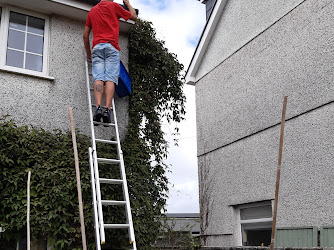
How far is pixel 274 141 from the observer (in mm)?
6582

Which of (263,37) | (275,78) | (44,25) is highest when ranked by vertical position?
(263,37)

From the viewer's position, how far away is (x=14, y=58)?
5.10m

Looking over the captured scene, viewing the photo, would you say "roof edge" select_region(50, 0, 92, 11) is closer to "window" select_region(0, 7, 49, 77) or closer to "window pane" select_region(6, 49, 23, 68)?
"window" select_region(0, 7, 49, 77)

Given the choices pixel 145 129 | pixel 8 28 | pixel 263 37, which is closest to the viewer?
pixel 8 28

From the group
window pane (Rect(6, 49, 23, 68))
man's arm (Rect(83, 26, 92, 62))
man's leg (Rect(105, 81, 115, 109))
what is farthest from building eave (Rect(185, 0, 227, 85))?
window pane (Rect(6, 49, 23, 68))

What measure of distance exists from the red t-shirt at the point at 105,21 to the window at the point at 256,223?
3858 mm

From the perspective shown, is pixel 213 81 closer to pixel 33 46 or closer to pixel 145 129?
pixel 145 129

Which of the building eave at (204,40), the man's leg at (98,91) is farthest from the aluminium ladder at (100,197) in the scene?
the building eave at (204,40)

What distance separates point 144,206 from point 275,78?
3314 millimetres

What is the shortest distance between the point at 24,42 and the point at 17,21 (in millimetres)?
319

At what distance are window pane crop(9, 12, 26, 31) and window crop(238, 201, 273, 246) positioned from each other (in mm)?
4730

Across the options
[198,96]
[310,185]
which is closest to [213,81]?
[198,96]

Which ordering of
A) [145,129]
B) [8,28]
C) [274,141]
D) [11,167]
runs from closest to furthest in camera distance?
[11,167], [8,28], [145,129], [274,141]

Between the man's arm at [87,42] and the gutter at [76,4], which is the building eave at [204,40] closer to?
the gutter at [76,4]
